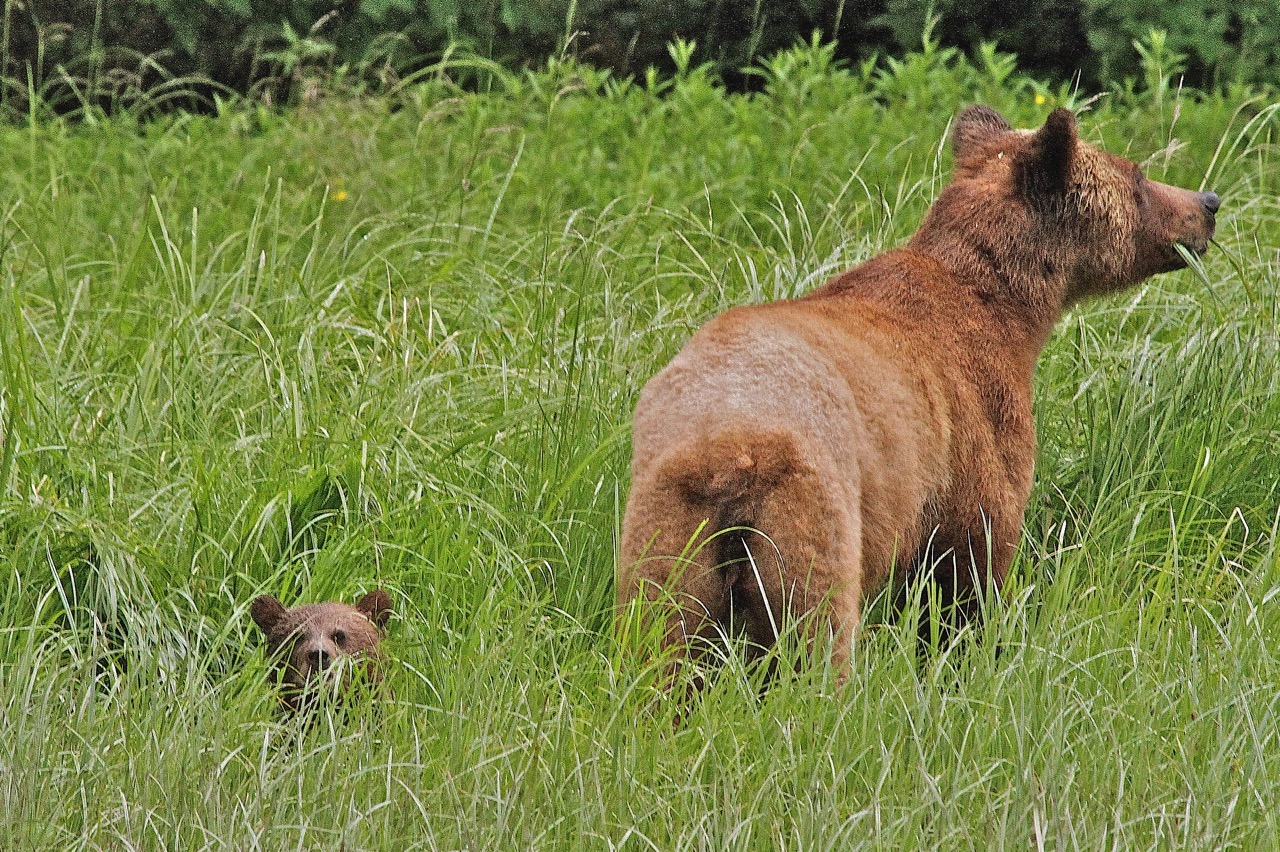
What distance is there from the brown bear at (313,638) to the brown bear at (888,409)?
0.70m

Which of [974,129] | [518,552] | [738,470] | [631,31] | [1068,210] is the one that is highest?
[974,129]

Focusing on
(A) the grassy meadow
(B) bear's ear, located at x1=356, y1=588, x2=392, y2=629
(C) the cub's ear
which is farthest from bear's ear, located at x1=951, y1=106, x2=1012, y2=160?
(C) the cub's ear

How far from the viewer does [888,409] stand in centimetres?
440

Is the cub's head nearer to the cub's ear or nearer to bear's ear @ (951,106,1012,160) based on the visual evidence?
bear's ear @ (951,106,1012,160)

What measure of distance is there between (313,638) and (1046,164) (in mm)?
2458

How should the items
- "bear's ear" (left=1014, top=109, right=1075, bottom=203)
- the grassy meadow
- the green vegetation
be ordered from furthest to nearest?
the green vegetation → "bear's ear" (left=1014, top=109, right=1075, bottom=203) → the grassy meadow

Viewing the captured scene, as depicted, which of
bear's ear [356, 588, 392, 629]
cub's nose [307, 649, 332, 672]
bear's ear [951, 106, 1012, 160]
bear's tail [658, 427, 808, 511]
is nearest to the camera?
bear's tail [658, 427, 808, 511]

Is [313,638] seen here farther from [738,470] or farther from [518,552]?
[738,470]

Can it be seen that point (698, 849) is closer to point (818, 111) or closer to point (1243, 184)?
point (1243, 184)

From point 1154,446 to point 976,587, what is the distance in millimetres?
1382

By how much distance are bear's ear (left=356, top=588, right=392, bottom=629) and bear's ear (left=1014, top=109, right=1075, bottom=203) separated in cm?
217

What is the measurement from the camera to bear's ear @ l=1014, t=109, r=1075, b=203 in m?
5.01

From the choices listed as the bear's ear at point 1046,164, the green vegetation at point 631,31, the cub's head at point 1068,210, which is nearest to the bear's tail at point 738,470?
the cub's head at point 1068,210

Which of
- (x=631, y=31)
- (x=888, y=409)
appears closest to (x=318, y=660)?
(x=888, y=409)
